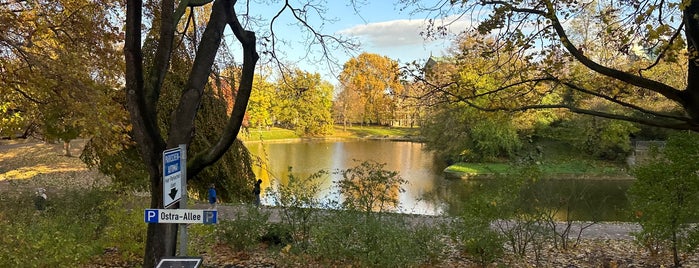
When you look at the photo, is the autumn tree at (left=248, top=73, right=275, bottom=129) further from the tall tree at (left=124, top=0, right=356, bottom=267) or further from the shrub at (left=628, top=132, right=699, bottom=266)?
the shrub at (left=628, top=132, right=699, bottom=266)

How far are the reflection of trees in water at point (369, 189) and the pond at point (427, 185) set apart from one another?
0.46 m

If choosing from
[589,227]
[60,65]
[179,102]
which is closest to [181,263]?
[179,102]

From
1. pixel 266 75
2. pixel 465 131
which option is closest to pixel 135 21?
pixel 266 75

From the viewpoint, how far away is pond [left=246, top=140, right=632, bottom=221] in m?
7.40

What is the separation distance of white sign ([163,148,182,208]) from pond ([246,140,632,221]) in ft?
13.5

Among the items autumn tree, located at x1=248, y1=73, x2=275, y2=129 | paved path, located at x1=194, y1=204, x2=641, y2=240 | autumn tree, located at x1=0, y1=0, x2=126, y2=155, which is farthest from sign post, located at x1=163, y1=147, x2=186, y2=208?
paved path, located at x1=194, y1=204, x2=641, y2=240

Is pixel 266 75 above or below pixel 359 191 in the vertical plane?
above

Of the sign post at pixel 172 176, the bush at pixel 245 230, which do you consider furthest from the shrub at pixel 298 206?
the sign post at pixel 172 176

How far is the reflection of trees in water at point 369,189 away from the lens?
21.3 ft

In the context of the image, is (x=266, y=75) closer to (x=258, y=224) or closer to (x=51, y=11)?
(x=258, y=224)

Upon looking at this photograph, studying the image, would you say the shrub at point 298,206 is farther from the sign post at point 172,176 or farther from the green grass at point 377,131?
the green grass at point 377,131

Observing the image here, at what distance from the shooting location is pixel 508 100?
6746mm

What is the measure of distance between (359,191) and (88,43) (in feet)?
14.2

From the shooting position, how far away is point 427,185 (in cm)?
2088
